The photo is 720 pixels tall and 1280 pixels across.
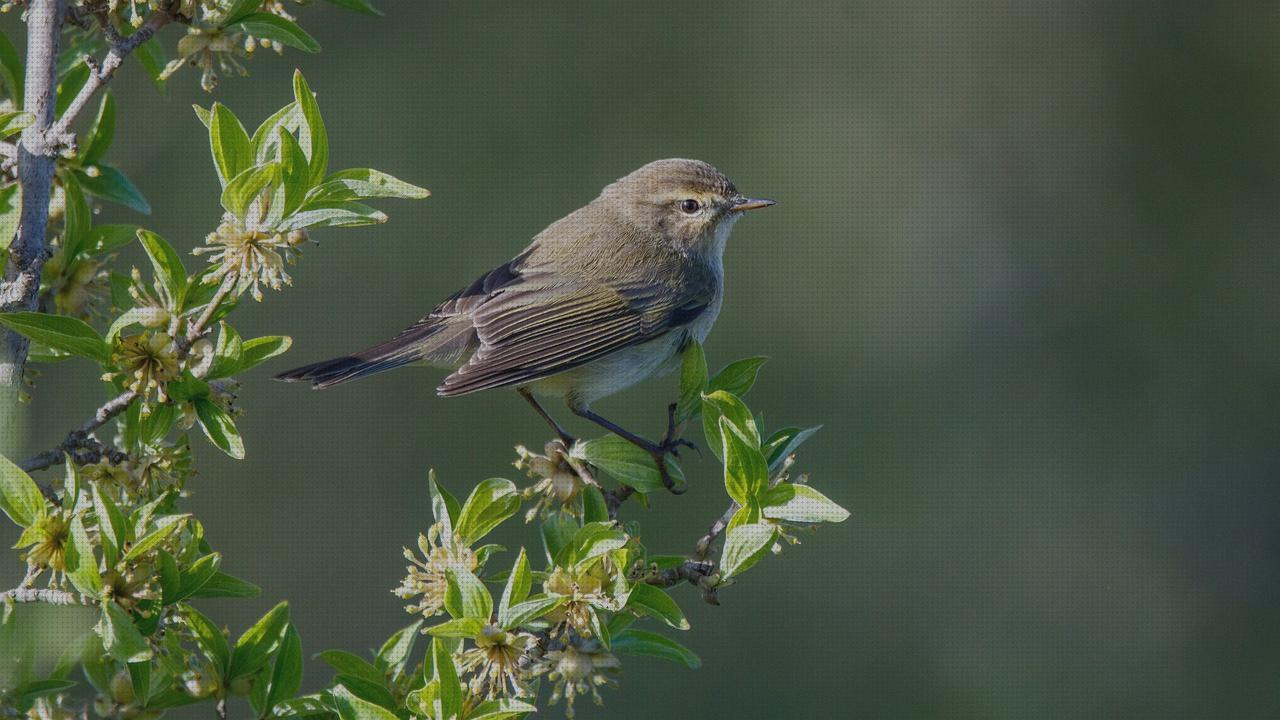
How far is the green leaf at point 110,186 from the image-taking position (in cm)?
241

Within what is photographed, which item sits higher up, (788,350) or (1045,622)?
(788,350)

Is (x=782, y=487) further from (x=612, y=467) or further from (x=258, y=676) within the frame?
(x=258, y=676)

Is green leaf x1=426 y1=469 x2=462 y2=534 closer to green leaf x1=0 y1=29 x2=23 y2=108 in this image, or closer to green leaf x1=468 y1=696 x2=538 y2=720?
green leaf x1=468 y1=696 x2=538 y2=720

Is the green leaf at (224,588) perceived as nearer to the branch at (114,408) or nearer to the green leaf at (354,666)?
the green leaf at (354,666)

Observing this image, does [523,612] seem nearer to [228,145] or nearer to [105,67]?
[228,145]

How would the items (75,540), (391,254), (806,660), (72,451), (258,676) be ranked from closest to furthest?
1. (75,540)
2. (72,451)
3. (258,676)
4. (806,660)
5. (391,254)

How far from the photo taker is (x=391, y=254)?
8.08 meters

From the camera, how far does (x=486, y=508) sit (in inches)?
85.4

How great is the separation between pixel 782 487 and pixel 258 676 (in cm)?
99

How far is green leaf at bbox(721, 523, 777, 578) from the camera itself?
2.08 meters

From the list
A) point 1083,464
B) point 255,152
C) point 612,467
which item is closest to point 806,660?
point 1083,464

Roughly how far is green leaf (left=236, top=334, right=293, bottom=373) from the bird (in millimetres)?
925

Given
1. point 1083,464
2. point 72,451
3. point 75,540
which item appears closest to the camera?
point 75,540

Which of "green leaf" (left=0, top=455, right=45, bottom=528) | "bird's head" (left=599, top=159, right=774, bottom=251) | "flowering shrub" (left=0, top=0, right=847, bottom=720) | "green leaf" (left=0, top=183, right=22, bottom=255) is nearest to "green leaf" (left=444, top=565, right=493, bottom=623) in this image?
"flowering shrub" (left=0, top=0, right=847, bottom=720)
